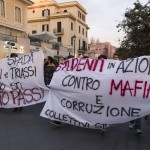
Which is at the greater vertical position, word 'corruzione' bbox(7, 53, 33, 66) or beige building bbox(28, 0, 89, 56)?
beige building bbox(28, 0, 89, 56)

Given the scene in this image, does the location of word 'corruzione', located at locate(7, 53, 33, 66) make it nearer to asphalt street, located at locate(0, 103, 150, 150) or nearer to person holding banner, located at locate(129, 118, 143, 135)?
asphalt street, located at locate(0, 103, 150, 150)

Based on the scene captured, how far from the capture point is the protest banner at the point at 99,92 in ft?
20.5

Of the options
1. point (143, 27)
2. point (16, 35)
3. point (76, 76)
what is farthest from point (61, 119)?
point (16, 35)

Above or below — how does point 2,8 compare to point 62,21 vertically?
below

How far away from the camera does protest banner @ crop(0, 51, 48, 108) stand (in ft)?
26.5

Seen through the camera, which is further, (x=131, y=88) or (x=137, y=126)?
(x=137, y=126)

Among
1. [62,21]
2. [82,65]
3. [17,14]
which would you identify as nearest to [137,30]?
[82,65]

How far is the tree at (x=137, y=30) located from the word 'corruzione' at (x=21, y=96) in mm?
10381

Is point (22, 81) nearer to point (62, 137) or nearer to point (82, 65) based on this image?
point (82, 65)

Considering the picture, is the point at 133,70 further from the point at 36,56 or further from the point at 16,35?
the point at 16,35

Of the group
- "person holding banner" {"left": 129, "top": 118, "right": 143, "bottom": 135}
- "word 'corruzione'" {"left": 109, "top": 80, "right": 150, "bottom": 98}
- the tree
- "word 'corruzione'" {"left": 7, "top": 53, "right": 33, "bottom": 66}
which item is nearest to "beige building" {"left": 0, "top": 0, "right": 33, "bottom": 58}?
the tree

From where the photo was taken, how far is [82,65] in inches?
277

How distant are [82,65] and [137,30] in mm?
11655

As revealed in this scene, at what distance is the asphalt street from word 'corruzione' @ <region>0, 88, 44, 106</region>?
0.51 metres
